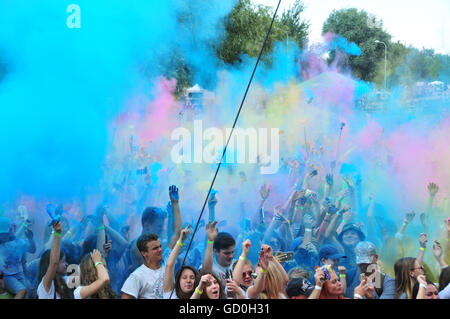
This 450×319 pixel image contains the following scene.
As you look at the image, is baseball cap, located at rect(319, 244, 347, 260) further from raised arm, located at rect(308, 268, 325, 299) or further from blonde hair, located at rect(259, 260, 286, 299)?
blonde hair, located at rect(259, 260, 286, 299)

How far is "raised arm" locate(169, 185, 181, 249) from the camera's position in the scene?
5.07m

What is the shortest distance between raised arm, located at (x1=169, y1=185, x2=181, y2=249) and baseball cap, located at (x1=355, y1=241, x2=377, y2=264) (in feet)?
4.70

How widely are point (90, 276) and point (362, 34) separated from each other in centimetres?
292

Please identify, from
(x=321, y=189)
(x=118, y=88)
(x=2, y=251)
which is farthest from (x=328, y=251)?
(x=2, y=251)

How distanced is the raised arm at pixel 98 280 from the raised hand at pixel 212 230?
84cm

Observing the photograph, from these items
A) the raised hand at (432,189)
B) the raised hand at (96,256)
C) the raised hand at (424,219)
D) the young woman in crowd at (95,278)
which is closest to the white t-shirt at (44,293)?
the young woman in crowd at (95,278)

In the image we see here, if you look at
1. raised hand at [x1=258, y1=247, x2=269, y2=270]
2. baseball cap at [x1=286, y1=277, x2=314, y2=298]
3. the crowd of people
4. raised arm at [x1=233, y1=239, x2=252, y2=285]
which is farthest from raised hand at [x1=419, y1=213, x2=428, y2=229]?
raised arm at [x1=233, y1=239, x2=252, y2=285]

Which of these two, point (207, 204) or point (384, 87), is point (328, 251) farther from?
point (384, 87)

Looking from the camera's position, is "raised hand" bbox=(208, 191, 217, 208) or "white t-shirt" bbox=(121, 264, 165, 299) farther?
"raised hand" bbox=(208, 191, 217, 208)

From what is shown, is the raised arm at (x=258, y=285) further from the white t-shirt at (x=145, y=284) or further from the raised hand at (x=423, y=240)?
the raised hand at (x=423, y=240)

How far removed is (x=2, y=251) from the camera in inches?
197

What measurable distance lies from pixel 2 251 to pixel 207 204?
163 cm

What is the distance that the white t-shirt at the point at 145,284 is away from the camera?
197 inches
